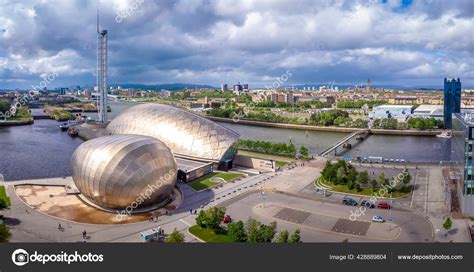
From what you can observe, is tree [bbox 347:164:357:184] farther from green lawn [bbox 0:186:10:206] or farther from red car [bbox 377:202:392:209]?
green lawn [bbox 0:186:10:206]

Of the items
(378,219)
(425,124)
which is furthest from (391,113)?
(378,219)

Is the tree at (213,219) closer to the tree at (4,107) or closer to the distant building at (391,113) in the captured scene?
the distant building at (391,113)

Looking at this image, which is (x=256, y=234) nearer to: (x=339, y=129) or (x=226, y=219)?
(x=226, y=219)

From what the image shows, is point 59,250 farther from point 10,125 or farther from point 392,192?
point 10,125

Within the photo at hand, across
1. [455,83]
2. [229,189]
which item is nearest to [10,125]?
[229,189]

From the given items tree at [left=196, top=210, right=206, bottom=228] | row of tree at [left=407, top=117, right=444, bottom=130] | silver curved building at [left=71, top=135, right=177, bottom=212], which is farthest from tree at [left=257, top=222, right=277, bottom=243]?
row of tree at [left=407, top=117, right=444, bottom=130]

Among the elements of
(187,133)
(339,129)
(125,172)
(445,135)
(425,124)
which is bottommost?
(445,135)

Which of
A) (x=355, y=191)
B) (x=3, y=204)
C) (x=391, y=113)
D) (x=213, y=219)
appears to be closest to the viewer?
(x=213, y=219)
